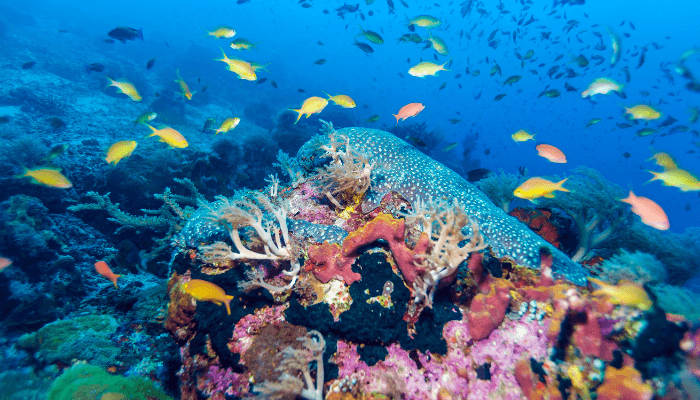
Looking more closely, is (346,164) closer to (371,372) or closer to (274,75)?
(371,372)

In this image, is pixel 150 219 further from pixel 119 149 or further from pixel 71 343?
pixel 71 343

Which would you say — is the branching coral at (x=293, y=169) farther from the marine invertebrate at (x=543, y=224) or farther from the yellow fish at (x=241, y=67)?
the marine invertebrate at (x=543, y=224)

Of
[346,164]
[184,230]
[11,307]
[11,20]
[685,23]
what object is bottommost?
[11,20]

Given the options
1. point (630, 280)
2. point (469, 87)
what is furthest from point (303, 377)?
point (469, 87)

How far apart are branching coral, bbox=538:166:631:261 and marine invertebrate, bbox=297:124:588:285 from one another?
213 cm

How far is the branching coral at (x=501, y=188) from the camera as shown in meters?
6.05

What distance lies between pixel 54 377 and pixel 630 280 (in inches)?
246

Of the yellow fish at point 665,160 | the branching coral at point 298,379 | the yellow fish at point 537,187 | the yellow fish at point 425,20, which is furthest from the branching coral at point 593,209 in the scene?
the yellow fish at point 425,20

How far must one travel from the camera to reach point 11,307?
12.1 ft

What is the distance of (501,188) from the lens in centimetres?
616

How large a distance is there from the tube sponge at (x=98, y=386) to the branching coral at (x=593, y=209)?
725 cm

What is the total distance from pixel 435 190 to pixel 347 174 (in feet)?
5.26

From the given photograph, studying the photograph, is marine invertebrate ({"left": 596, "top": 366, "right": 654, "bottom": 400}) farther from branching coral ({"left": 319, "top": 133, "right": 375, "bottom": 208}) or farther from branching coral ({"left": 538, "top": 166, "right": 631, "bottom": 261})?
branching coral ({"left": 538, "top": 166, "right": 631, "bottom": 261})

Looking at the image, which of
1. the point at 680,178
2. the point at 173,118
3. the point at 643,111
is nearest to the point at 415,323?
the point at 680,178
